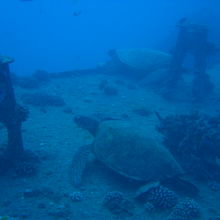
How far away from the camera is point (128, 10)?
191 metres

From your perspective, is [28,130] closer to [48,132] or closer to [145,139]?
[48,132]

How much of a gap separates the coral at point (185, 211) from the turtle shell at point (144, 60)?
15.2 m

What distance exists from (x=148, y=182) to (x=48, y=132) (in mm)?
5234

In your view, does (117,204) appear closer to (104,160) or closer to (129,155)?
(129,155)

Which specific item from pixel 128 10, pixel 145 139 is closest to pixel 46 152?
pixel 145 139

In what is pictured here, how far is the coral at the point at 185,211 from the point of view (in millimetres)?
6081

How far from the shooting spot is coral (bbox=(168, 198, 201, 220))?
6.08 metres

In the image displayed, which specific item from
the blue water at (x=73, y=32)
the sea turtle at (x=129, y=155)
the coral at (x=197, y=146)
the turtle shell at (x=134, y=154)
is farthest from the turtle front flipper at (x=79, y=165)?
the blue water at (x=73, y=32)

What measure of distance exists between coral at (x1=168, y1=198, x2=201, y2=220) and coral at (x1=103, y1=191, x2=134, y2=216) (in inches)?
38.3

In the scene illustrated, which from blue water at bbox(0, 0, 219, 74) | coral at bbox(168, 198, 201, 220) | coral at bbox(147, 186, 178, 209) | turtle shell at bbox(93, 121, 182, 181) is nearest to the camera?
coral at bbox(168, 198, 201, 220)

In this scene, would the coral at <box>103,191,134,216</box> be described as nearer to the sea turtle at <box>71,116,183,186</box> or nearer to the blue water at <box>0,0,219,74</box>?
the sea turtle at <box>71,116,183,186</box>

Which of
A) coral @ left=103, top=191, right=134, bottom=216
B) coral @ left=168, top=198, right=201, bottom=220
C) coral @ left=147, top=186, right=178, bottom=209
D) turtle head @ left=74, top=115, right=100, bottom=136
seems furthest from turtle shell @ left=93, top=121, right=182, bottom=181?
turtle head @ left=74, top=115, right=100, bottom=136

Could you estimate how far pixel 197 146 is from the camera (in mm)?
8320

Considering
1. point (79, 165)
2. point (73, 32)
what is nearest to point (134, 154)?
point (79, 165)
